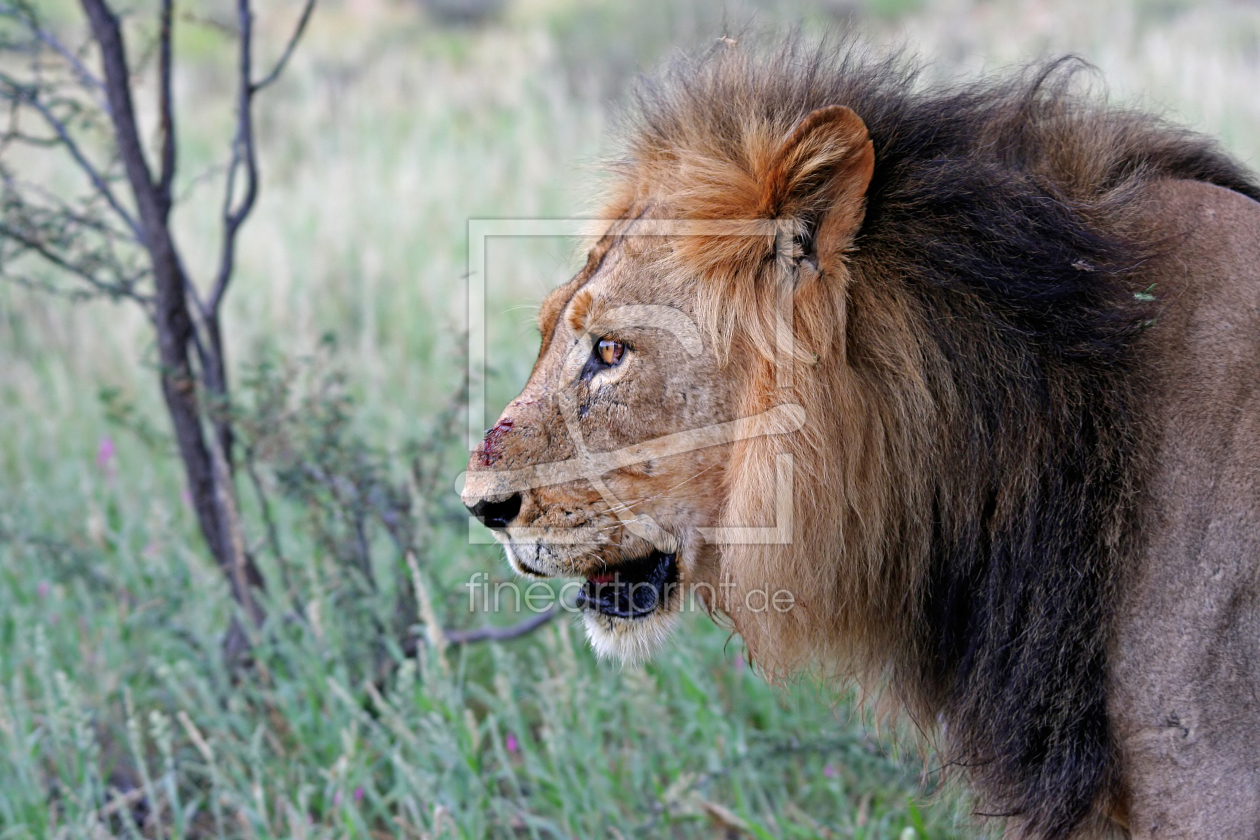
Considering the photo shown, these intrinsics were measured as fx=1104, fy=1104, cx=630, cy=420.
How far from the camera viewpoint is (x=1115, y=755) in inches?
68.3

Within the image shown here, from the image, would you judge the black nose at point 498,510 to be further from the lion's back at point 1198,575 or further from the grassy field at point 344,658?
the lion's back at point 1198,575

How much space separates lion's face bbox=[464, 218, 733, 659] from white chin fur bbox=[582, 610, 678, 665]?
0.16 ft

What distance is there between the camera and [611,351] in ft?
6.61

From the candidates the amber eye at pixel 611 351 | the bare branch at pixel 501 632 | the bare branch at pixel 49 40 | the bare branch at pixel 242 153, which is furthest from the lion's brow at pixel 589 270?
the bare branch at pixel 49 40

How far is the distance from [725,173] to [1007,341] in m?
0.56

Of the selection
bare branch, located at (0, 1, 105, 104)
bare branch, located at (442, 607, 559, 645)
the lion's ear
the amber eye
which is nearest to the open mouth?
the amber eye

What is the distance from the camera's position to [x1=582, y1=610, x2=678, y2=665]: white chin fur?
2.14m

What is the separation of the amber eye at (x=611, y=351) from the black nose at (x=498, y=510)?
29 centimetres

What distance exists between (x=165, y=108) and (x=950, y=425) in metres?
2.42

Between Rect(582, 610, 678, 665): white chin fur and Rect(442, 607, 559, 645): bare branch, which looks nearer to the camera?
Rect(582, 610, 678, 665): white chin fur

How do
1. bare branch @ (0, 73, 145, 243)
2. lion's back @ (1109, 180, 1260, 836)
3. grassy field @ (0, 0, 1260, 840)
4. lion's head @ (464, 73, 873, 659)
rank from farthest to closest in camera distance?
bare branch @ (0, 73, 145, 243), grassy field @ (0, 0, 1260, 840), lion's head @ (464, 73, 873, 659), lion's back @ (1109, 180, 1260, 836)

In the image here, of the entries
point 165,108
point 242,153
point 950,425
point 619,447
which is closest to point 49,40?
point 165,108

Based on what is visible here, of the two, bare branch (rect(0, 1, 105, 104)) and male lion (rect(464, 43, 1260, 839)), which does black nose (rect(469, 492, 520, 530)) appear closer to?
male lion (rect(464, 43, 1260, 839))

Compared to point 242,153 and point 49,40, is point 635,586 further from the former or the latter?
point 49,40
